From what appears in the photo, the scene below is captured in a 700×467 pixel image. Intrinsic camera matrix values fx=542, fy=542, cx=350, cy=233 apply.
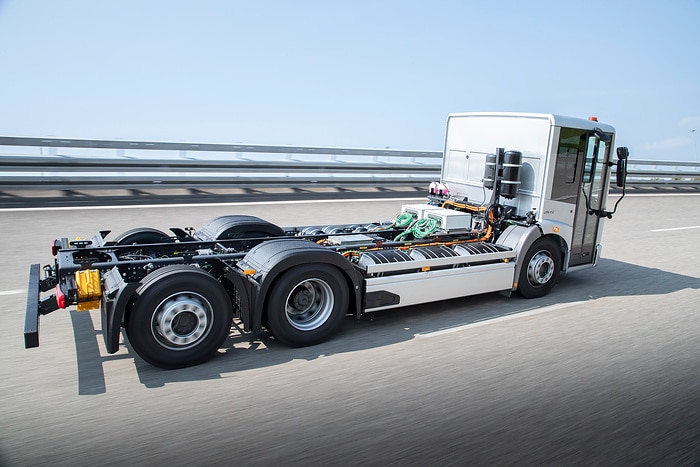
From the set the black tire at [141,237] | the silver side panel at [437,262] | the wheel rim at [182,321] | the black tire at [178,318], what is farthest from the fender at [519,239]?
the black tire at [141,237]

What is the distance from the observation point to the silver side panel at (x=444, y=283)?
5.81 meters

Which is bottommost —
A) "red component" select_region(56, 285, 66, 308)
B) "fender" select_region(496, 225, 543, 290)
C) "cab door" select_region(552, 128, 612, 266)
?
"red component" select_region(56, 285, 66, 308)

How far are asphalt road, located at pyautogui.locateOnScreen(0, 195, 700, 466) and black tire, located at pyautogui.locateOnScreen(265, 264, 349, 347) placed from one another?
0.56 feet

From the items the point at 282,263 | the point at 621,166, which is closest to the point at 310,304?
the point at 282,263

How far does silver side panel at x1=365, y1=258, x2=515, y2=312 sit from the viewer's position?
5812mm

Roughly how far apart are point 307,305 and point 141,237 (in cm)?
236

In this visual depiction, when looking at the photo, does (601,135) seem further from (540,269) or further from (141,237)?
(141,237)

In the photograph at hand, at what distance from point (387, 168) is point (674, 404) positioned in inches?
516

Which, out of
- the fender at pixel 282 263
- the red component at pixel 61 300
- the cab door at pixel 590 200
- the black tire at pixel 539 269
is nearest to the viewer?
the red component at pixel 61 300

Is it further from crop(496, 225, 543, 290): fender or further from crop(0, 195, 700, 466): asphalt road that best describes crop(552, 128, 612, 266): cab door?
crop(0, 195, 700, 466): asphalt road

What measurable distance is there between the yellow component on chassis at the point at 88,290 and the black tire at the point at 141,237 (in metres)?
1.67

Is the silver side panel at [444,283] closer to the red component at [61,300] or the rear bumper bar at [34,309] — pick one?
the red component at [61,300]

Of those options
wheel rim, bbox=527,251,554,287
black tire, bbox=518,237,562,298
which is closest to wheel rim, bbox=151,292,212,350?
black tire, bbox=518,237,562,298

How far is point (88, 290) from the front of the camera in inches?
179
